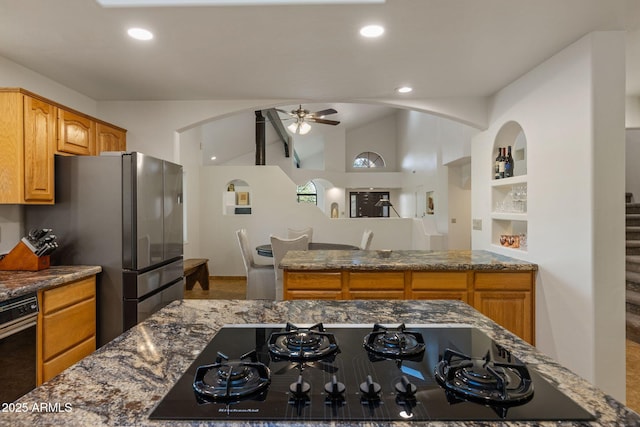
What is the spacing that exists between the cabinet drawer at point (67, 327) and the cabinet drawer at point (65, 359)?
32 millimetres

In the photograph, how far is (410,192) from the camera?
1036 centimetres

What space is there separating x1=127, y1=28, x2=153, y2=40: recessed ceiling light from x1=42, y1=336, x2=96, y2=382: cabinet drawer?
2.06m

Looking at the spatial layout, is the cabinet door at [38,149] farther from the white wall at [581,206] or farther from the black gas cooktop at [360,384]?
the white wall at [581,206]

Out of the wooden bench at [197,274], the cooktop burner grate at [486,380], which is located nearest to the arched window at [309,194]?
the wooden bench at [197,274]

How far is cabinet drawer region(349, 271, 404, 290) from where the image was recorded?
2709 millimetres

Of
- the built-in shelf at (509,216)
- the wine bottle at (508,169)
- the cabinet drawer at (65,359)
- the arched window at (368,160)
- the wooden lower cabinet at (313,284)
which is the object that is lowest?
the cabinet drawer at (65,359)

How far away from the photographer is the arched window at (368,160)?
40.1ft

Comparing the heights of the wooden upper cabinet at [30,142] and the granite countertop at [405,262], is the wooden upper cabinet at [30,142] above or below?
above

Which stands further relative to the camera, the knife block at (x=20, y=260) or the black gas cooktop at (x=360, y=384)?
the knife block at (x=20, y=260)

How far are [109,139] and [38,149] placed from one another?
854 millimetres

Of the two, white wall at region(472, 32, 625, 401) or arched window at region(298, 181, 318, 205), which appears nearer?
white wall at region(472, 32, 625, 401)

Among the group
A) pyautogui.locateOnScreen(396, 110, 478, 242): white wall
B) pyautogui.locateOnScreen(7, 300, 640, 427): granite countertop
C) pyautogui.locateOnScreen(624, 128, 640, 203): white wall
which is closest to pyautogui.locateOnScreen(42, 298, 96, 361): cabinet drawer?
pyautogui.locateOnScreen(7, 300, 640, 427): granite countertop

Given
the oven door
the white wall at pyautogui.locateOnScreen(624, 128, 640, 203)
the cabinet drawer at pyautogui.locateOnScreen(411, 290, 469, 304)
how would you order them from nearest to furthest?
the oven door
the cabinet drawer at pyautogui.locateOnScreen(411, 290, 469, 304)
the white wall at pyautogui.locateOnScreen(624, 128, 640, 203)

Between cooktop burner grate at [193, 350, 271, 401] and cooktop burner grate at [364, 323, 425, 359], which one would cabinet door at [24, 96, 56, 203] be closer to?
cooktop burner grate at [193, 350, 271, 401]
